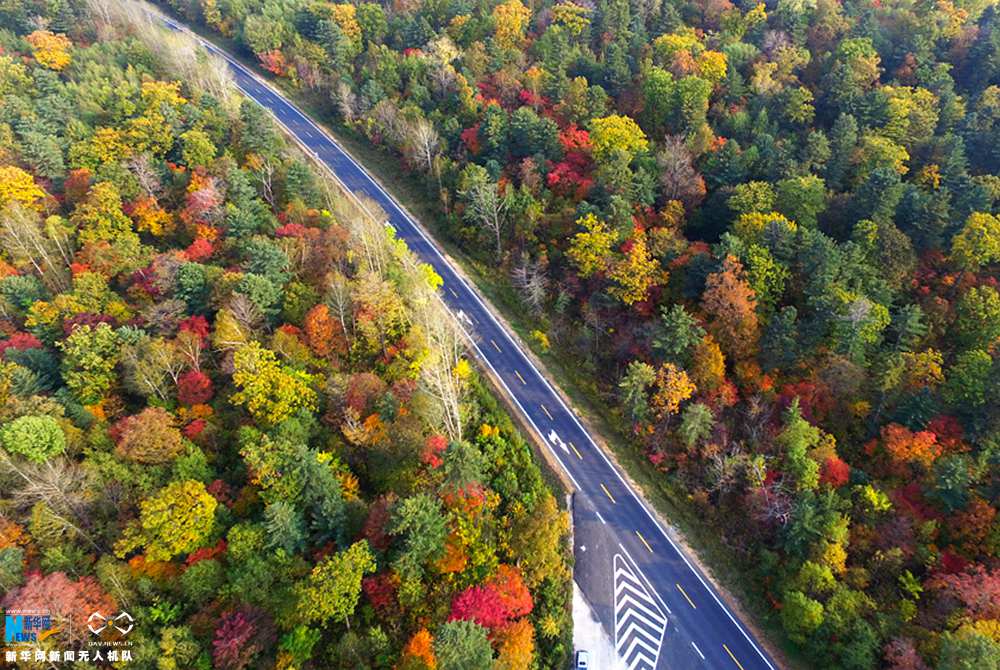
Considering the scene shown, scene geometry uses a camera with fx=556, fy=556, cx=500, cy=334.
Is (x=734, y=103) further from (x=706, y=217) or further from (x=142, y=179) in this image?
(x=142, y=179)

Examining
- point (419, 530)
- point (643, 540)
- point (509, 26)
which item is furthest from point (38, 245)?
point (509, 26)

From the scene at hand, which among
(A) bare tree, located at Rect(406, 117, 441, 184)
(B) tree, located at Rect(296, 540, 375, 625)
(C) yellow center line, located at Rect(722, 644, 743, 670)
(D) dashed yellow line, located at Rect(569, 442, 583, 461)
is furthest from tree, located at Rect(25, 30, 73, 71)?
(C) yellow center line, located at Rect(722, 644, 743, 670)

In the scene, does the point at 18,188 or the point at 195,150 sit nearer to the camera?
the point at 18,188

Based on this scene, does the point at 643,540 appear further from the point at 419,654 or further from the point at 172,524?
the point at 172,524

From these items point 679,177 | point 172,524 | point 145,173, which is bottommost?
point 172,524

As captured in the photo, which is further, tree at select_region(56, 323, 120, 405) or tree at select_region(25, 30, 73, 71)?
tree at select_region(25, 30, 73, 71)

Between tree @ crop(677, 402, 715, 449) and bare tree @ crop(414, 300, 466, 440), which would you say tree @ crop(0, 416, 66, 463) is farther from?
tree @ crop(677, 402, 715, 449)
